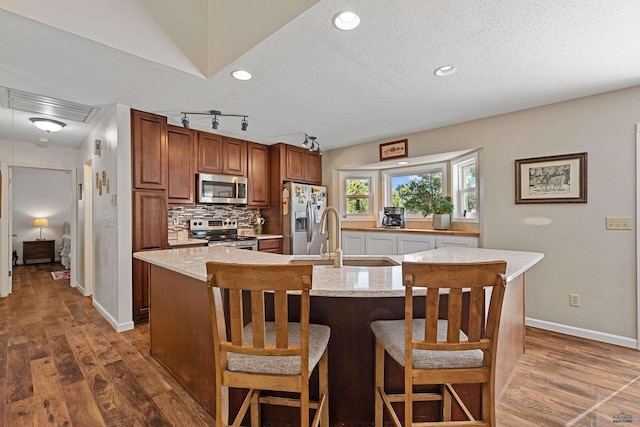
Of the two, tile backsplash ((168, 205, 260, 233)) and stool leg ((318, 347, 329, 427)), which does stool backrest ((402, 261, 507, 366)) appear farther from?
tile backsplash ((168, 205, 260, 233))

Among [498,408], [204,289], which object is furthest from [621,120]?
[204,289]

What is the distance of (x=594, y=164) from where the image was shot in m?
2.76

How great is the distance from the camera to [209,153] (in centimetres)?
411

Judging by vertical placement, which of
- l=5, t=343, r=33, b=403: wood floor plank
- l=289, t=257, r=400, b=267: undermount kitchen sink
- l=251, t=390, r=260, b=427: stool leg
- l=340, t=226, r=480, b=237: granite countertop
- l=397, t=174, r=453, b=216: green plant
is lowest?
l=5, t=343, r=33, b=403: wood floor plank

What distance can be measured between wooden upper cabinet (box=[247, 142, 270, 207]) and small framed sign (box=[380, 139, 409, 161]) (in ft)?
6.05

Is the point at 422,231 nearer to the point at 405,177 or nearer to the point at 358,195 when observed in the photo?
the point at 405,177

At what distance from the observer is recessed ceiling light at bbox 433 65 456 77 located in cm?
225

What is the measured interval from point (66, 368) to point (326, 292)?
2334 mm

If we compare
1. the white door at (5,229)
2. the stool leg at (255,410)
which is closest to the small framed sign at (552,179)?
the stool leg at (255,410)

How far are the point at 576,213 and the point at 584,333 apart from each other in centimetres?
113

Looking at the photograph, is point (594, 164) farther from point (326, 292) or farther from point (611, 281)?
point (326, 292)

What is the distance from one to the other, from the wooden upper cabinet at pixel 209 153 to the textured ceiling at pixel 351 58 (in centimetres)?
91

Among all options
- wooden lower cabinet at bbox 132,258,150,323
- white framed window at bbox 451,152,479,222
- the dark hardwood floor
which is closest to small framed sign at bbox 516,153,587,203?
white framed window at bbox 451,152,479,222

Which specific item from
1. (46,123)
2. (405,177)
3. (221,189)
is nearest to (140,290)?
(221,189)
